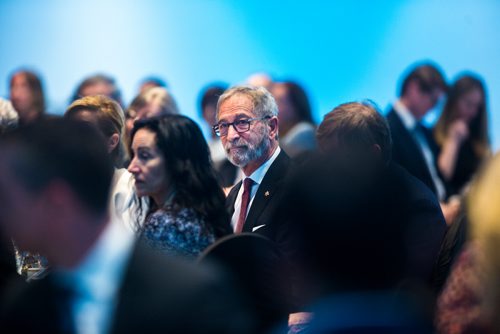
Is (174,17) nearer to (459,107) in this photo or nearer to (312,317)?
(459,107)

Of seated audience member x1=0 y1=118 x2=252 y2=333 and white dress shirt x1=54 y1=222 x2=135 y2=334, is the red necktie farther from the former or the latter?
white dress shirt x1=54 y1=222 x2=135 y2=334

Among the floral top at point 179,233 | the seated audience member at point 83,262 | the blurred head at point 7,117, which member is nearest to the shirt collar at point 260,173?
the floral top at point 179,233

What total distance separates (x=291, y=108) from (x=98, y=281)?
4481 mm

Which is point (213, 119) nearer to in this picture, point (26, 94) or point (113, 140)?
point (26, 94)

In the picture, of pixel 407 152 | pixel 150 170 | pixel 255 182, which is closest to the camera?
pixel 150 170

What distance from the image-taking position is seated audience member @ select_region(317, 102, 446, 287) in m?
1.97

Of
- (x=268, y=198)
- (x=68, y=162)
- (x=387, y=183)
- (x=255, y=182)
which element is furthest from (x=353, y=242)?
(x=255, y=182)

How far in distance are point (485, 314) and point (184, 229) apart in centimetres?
179

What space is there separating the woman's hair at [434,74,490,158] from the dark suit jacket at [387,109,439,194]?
59 centimetres

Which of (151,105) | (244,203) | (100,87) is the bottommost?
(244,203)

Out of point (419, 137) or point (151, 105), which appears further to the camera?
point (419, 137)

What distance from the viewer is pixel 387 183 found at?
1967mm

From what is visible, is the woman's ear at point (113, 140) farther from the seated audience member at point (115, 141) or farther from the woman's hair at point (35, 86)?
the woman's hair at point (35, 86)

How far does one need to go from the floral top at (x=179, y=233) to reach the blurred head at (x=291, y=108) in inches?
108
